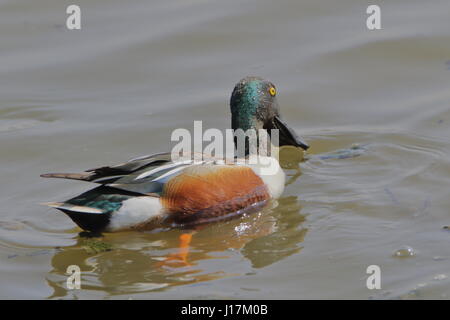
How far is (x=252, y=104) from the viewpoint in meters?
7.62

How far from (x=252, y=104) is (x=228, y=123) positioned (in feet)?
3.78

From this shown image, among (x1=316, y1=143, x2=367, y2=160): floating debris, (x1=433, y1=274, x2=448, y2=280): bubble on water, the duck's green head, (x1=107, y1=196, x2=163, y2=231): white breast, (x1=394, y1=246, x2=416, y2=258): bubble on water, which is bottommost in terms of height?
(x1=433, y1=274, x2=448, y2=280): bubble on water

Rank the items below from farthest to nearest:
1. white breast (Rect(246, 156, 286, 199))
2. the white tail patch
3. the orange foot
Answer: white breast (Rect(246, 156, 286, 199)) < the white tail patch < the orange foot

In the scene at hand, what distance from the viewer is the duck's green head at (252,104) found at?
759cm

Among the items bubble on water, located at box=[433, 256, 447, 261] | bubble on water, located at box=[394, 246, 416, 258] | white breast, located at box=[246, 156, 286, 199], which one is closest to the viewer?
bubble on water, located at box=[433, 256, 447, 261]

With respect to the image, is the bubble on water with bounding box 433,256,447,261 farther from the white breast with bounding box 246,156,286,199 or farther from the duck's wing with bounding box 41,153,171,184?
the duck's wing with bounding box 41,153,171,184

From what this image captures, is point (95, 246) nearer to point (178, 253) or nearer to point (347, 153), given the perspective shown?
point (178, 253)

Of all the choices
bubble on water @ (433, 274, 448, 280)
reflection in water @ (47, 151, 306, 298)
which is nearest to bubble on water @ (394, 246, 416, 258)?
bubble on water @ (433, 274, 448, 280)

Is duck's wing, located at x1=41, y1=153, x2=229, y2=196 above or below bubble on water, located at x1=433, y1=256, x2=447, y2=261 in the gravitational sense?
above

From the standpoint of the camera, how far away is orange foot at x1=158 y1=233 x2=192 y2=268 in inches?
239

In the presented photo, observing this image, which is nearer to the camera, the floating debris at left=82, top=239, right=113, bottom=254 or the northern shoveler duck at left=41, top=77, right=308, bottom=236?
the floating debris at left=82, top=239, right=113, bottom=254

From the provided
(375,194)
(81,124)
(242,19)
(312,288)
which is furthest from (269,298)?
(242,19)

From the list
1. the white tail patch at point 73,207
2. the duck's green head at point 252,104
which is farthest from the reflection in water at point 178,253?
the duck's green head at point 252,104

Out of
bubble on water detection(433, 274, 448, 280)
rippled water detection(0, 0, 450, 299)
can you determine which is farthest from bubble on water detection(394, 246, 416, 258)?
bubble on water detection(433, 274, 448, 280)
